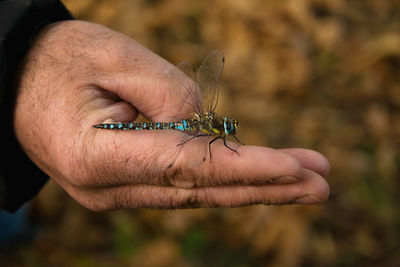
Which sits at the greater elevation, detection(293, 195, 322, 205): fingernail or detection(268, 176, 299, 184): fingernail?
detection(268, 176, 299, 184): fingernail

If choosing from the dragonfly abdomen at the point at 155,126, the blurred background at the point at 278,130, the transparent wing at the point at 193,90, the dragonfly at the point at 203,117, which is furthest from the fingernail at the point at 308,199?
the blurred background at the point at 278,130

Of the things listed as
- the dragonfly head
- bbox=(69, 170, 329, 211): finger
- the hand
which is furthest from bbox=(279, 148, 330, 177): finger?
the dragonfly head

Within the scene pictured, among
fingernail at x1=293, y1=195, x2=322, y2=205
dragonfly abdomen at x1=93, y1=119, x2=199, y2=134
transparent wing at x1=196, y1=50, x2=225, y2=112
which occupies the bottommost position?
fingernail at x1=293, y1=195, x2=322, y2=205

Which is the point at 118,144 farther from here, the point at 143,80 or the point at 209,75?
the point at 209,75

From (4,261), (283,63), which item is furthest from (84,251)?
(283,63)

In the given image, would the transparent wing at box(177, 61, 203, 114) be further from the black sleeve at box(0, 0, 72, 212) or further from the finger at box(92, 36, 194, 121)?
the black sleeve at box(0, 0, 72, 212)

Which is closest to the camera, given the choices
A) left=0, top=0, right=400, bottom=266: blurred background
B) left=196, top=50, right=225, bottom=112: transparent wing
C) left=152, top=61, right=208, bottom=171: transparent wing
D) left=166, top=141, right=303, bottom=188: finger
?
left=166, top=141, right=303, bottom=188: finger
